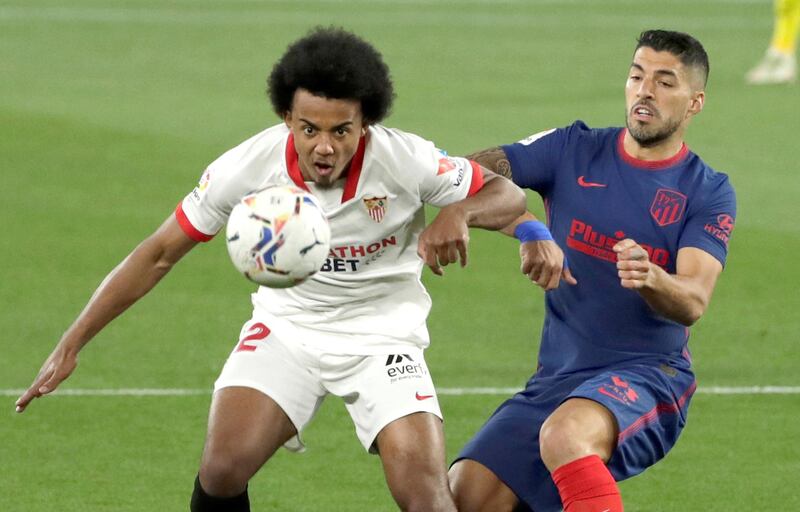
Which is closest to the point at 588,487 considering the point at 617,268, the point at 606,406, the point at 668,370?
the point at 606,406

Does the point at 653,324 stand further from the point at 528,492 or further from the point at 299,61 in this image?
the point at 299,61

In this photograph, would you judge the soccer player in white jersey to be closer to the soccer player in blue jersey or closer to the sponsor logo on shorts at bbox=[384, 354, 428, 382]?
the sponsor logo on shorts at bbox=[384, 354, 428, 382]

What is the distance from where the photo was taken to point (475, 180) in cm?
666

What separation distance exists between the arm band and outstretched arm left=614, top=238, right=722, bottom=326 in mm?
319

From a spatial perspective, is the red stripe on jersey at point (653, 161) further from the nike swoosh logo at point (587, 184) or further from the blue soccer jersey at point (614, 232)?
the nike swoosh logo at point (587, 184)

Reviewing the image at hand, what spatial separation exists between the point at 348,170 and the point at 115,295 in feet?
3.31

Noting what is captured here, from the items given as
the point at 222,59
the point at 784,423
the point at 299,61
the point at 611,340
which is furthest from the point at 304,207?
the point at 222,59

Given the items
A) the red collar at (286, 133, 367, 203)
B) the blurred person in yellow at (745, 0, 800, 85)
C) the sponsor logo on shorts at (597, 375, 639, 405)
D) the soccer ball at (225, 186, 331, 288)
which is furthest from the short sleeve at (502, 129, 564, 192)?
the blurred person in yellow at (745, 0, 800, 85)

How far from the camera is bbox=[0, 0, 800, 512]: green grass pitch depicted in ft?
27.6

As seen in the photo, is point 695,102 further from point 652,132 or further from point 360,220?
point 360,220

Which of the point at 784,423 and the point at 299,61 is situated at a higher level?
the point at 299,61

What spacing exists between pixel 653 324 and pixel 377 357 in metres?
1.13

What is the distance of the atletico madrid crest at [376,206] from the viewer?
6.49 metres

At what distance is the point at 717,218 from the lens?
6.77 metres
